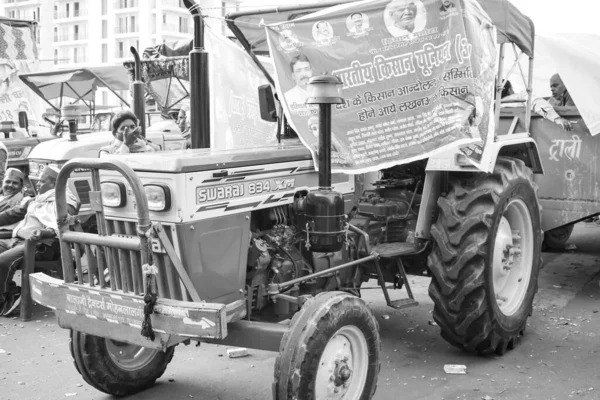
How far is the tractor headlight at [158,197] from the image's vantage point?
3750mm

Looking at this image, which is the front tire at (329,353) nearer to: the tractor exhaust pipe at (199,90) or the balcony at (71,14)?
the tractor exhaust pipe at (199,90)

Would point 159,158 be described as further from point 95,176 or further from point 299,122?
point 299,122

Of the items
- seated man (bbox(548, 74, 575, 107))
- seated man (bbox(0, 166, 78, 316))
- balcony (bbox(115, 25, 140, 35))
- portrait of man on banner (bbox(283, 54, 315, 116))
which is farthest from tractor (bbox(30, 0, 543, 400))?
balcony (bbox(115, 25, 140, 35))

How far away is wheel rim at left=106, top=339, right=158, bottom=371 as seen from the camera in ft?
14.9

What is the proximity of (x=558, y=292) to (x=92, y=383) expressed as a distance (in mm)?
4746

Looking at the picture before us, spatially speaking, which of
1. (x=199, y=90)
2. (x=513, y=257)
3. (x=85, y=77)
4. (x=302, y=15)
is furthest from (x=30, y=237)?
(x=85, y=77)

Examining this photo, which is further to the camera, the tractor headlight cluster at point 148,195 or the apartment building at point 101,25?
the apartment building at point 101,25

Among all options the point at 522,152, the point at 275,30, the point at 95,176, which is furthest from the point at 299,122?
the point at 522,152

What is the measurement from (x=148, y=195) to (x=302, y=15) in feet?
6.75

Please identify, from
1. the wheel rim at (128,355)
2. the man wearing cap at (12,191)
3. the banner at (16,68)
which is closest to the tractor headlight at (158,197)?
the wheel rim at (128,355)

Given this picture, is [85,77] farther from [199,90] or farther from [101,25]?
[101,25]

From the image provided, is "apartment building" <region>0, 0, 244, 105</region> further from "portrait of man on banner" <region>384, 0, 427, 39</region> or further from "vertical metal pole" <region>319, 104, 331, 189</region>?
"vertical metal pole" <region>319, 104, 331, 189</region>

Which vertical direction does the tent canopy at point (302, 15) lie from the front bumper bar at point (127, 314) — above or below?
above

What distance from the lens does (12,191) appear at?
750 cm
